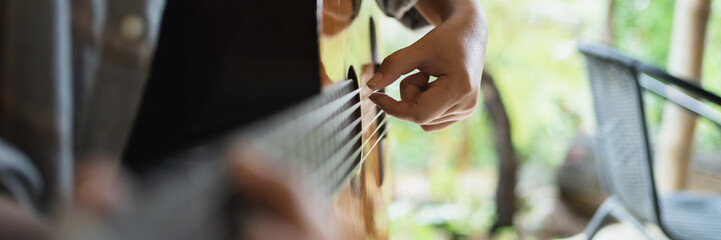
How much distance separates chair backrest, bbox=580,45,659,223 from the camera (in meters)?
1.30

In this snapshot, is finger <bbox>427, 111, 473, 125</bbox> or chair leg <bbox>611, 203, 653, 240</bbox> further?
chair leg <bbox>611, 203, 653, 240</bbox>

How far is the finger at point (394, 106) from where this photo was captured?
26.0 inches

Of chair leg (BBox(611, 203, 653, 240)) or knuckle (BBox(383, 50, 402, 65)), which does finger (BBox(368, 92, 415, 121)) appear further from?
chair leg (BBox(611, 203, 653, 240))

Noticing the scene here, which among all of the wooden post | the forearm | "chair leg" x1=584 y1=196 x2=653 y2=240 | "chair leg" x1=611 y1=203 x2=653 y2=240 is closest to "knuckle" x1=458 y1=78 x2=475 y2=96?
the forearm

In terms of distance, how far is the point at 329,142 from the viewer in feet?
1.54

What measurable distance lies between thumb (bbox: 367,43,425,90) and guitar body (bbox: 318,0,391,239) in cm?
5

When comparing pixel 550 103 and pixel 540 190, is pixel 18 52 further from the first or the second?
pixel 540 190

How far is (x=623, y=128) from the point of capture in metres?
1.41

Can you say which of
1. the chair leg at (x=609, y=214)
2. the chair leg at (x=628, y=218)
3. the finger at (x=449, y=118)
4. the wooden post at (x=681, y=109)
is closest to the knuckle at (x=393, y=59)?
the finger at (x=449, y=118)

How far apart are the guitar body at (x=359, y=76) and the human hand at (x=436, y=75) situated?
0.06 metres

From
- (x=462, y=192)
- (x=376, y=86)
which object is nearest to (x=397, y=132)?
(x=462, y=192)

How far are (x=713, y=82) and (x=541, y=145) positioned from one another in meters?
1.00

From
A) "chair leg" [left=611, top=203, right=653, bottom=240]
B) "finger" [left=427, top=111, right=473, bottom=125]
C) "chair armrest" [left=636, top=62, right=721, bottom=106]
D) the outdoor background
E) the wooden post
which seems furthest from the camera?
the outdoor background

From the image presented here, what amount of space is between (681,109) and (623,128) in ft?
2.36
